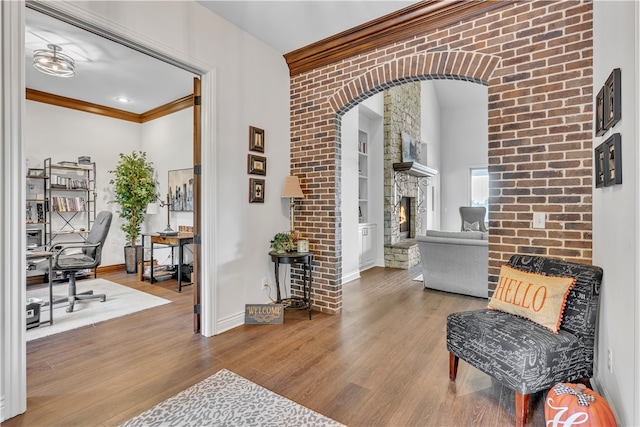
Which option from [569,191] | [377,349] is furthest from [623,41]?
[377,349]

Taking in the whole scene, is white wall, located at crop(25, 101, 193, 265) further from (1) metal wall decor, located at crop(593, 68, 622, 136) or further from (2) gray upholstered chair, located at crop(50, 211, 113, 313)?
(1) metal wall decor, located at crop(593, 68, 622, 136)

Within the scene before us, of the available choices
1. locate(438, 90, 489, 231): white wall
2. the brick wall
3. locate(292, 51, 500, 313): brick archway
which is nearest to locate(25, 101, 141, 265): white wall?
locate(292, 51, 500, 313): brick archway

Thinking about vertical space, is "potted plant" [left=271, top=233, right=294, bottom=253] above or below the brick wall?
below

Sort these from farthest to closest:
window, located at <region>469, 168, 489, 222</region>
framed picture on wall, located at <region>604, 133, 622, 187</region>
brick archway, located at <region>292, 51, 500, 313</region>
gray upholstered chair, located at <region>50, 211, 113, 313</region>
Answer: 1. window, located at <region>469, 168, 489, 222</region>
2. gray upholstered chair, located at <region>50, 211, 113, 313</region>
3. brick archway, located at <region>292, 51, 500, 313</region>
4. framed picture on wall, located at <region>604, 133, 622, 187</region>

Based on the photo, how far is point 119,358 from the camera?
2504mm

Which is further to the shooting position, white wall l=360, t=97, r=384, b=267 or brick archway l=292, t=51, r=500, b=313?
white wall l=360, t=97, r=384, b=267

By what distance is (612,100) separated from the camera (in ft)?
5.35

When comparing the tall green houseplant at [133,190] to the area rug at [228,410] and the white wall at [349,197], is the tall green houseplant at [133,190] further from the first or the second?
the area rug at [228,410]

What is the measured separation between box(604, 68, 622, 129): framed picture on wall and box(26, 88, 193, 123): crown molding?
5.25 meters

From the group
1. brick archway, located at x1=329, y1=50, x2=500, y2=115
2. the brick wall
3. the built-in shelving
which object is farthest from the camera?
the built-in shelving

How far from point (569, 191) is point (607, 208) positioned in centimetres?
50

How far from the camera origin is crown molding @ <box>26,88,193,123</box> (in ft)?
16.4

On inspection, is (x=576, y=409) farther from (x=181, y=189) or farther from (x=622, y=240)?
(x=181, y=189)

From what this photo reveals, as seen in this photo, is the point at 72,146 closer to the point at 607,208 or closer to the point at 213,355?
the point at 213,355
